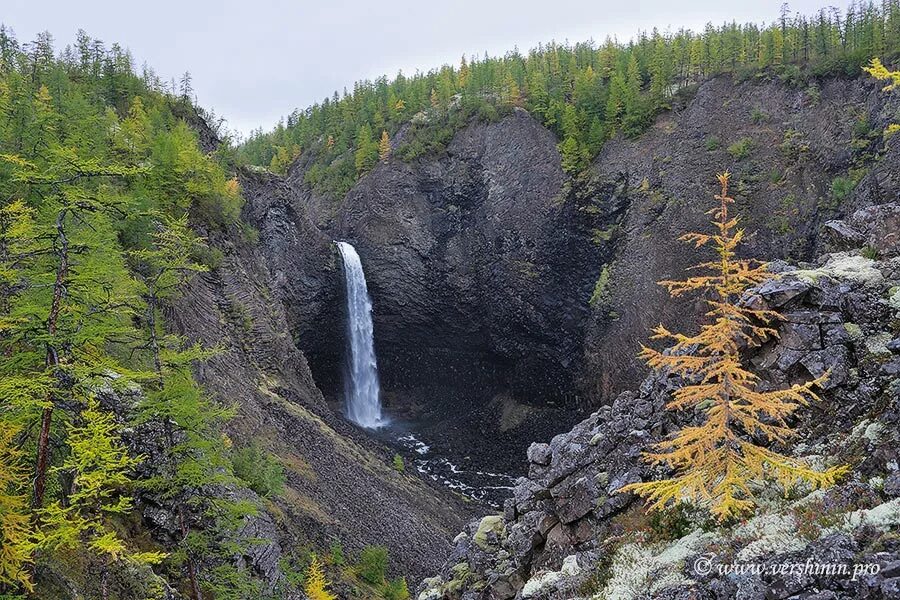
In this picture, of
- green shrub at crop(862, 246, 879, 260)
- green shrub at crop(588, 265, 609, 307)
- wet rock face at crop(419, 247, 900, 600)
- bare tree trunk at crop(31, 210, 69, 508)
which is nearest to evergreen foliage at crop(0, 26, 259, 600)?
bare tree trunk at crop(31, 210, 69, 508)

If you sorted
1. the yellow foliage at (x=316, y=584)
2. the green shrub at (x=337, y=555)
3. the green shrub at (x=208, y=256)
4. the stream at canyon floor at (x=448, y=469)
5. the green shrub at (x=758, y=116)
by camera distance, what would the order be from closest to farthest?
1. the yellow foliage at (x=316, y=584)
2. the green shrub at (x=337, y=555)
3. the green shrub at (x=208, y=256)
4. the stream at canyon floor at (x=448, y=469)
5. the green shrub at (x=758, y=116)

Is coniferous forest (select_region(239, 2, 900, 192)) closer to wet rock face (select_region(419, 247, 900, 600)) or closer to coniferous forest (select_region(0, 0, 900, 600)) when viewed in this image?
coniferous forest (select_region(0, 0, 900, 600))

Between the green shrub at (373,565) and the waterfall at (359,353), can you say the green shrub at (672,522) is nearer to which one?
the green shrub at (373,565)

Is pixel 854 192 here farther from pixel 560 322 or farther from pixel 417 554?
pixel 417 554

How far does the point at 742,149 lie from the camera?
135ft

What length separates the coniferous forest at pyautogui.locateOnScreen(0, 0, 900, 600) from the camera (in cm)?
879

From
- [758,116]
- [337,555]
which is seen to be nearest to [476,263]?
[758,116]

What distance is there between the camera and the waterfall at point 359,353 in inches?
1911

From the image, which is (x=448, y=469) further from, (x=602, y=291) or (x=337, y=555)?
(x=337, y=555)

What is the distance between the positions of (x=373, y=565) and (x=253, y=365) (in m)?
13.8

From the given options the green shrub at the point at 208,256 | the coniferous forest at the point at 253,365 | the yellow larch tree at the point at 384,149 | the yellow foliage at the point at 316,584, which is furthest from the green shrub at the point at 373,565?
the yellow larch tree at the point at 384,149

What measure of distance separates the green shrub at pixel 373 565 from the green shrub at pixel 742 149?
37.9m

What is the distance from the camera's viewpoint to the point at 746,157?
1624 inches

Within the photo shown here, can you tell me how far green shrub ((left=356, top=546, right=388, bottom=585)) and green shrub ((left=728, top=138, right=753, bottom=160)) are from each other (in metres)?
37.9
